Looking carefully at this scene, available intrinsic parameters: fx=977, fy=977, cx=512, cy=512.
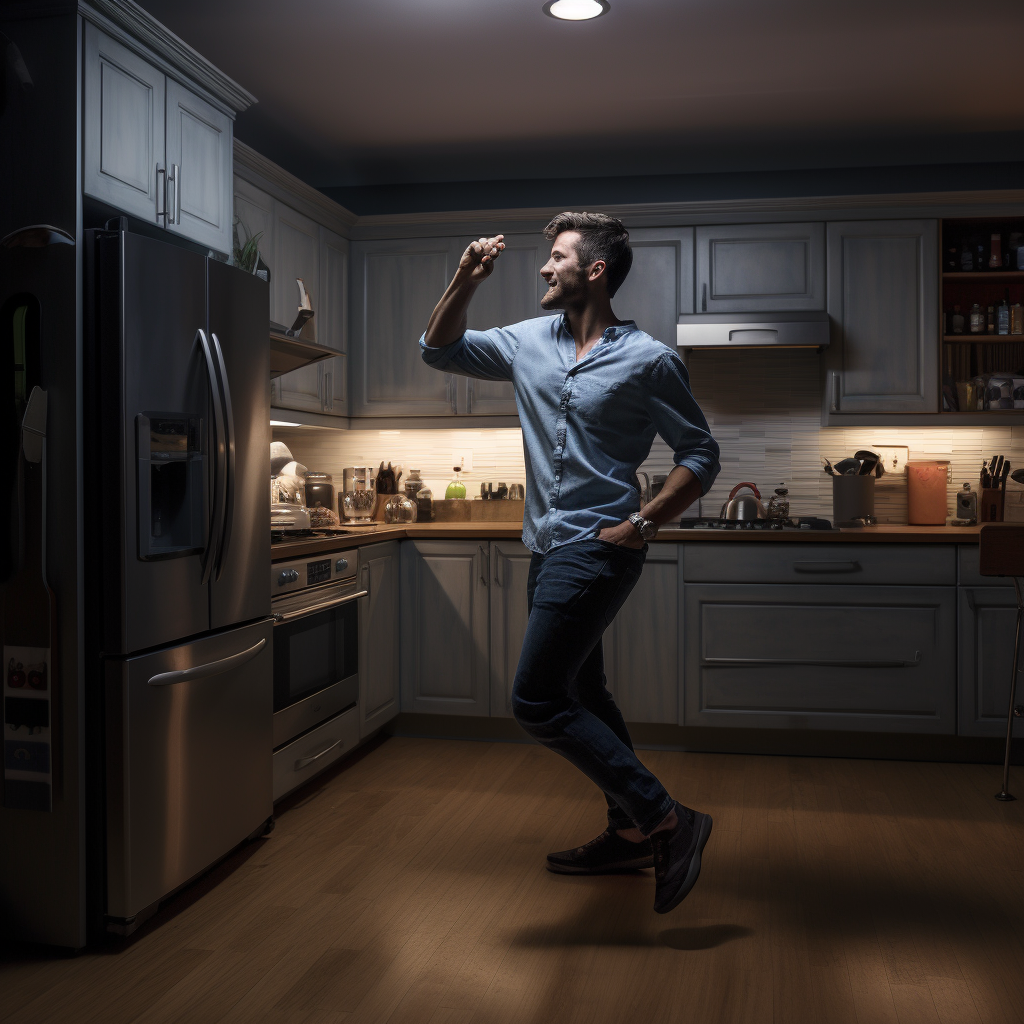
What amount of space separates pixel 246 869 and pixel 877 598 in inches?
92.5

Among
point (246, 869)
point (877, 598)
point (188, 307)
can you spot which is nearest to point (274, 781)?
point (246, 869)

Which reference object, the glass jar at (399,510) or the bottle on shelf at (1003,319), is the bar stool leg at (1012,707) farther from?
the glass jar at (399,510)

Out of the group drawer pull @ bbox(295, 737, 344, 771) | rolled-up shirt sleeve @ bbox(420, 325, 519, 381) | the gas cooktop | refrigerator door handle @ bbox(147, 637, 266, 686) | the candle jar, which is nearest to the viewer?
refrigerator door handle @ bbox(147, 637, 266, 686)

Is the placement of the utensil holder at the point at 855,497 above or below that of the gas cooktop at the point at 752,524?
above

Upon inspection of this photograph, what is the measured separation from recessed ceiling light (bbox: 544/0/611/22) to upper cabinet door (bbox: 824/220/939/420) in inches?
61.4

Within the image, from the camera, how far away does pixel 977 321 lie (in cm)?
405

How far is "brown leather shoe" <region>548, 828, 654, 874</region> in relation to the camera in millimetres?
2504

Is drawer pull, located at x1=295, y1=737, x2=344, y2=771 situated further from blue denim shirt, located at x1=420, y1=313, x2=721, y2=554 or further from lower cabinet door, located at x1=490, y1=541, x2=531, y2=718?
blue denim shirt, located at x1=420, y1=313, x2=721, y2=554

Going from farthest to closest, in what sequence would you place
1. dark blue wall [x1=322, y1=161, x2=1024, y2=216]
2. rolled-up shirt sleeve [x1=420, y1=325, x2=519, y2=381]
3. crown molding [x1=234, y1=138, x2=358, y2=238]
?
1. dark blue wall [x1=322, y1=161, x2=1024, y2=216]
2. crown molding [x1=234, y1=138, x2=358, y2=238]
3. rolled-up shirt sleeve [x1=420, y1=325, x2=519, y2=381]

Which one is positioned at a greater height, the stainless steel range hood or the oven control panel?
the stainless steel range hood

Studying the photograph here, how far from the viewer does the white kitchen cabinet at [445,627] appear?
383cm

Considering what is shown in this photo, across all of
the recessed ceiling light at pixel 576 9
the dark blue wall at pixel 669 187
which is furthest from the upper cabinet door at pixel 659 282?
the recessed ceiling light at pixel 576 9

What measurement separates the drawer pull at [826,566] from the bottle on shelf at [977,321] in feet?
4.12

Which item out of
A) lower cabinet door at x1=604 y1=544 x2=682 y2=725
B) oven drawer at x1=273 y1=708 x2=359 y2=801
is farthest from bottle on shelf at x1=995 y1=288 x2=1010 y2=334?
oven drawer at x1=273 y1=708 x2=359 y2=801
